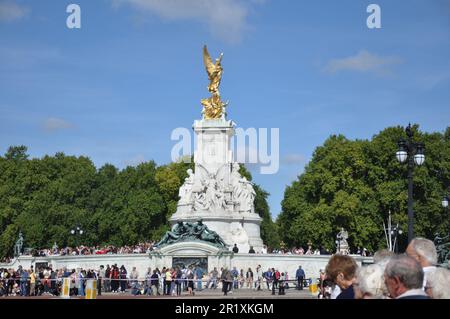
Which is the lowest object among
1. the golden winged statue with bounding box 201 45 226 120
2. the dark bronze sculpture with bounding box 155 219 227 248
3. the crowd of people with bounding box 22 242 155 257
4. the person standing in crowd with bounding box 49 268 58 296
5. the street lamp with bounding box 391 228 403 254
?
the person standing in crowd with bounding box 49 268 58 296

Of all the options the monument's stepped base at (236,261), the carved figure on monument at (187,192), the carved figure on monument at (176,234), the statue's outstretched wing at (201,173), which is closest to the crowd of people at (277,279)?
the monument's stepped base at (236,261)

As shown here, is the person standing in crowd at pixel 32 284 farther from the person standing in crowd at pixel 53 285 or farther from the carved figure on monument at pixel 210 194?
the carved figure on monument at pixel 210 194

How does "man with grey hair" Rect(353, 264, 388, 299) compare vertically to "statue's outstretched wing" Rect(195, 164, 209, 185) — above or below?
below

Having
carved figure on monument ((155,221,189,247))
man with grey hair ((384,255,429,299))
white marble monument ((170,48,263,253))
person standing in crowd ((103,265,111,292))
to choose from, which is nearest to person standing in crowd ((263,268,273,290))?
carved figure on monument ((155,221,189,247))

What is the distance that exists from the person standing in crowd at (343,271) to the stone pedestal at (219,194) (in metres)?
42.7

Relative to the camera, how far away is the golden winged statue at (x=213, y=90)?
5734cm

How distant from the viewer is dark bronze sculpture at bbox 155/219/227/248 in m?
46.2

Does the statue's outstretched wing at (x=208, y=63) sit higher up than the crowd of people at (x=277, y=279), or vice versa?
the statue's outstretched wing at (x=208, y=63)

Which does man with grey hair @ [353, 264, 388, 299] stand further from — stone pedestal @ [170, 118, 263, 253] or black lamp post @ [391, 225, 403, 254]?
black lamp post @ [391, 225, 403, 254]

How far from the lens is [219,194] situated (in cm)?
5306

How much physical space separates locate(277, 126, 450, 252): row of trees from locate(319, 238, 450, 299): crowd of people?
181 ft

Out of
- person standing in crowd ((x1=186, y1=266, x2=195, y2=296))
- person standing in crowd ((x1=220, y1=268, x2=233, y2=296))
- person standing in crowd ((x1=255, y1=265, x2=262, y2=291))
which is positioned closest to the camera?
person standing in crowd ((x1=220, y1=268, x2=233, y2=296))

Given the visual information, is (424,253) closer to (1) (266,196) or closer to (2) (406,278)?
(2) (406,278)
